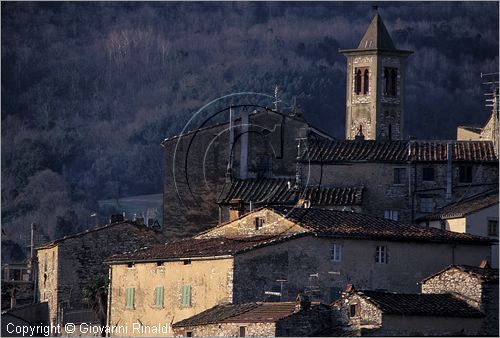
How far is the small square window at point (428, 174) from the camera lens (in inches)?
3105

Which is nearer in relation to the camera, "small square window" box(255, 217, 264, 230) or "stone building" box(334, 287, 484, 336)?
"stone building" box(334, 287, 484, 336)

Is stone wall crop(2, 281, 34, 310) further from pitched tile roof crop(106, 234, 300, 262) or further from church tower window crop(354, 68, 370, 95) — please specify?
church tower window crop(354, 68, 370, 95)

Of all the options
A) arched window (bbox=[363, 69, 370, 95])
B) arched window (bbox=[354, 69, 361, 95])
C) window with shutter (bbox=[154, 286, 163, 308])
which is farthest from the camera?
arched window (bbox=[354, 69, 361, 95])

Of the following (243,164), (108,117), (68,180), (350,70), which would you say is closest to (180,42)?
(108,117)

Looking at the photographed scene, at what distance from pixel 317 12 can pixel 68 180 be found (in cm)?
3444

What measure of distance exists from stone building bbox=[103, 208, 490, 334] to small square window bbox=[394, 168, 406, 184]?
999 cm

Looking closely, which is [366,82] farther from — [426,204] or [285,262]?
[285,262]

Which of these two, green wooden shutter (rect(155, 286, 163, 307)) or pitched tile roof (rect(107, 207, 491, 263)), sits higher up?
pitched tile roof (rect(107, 207, 491, 263))

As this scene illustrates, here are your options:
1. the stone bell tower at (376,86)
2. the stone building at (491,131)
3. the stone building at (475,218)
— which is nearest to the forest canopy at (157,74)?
the stone bell tower at (376,86)

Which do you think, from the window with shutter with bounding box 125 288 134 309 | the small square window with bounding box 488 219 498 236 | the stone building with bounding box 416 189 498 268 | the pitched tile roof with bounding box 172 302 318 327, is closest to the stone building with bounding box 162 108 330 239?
the stone building with bounding box 416 189 498 268

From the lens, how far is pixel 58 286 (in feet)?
254

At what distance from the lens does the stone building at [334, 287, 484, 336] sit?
5612 centimetres

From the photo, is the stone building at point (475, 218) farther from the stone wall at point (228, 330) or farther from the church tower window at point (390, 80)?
the church tower window at point (390, 80)

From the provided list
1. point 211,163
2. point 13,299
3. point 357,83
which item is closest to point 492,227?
point 211,163
